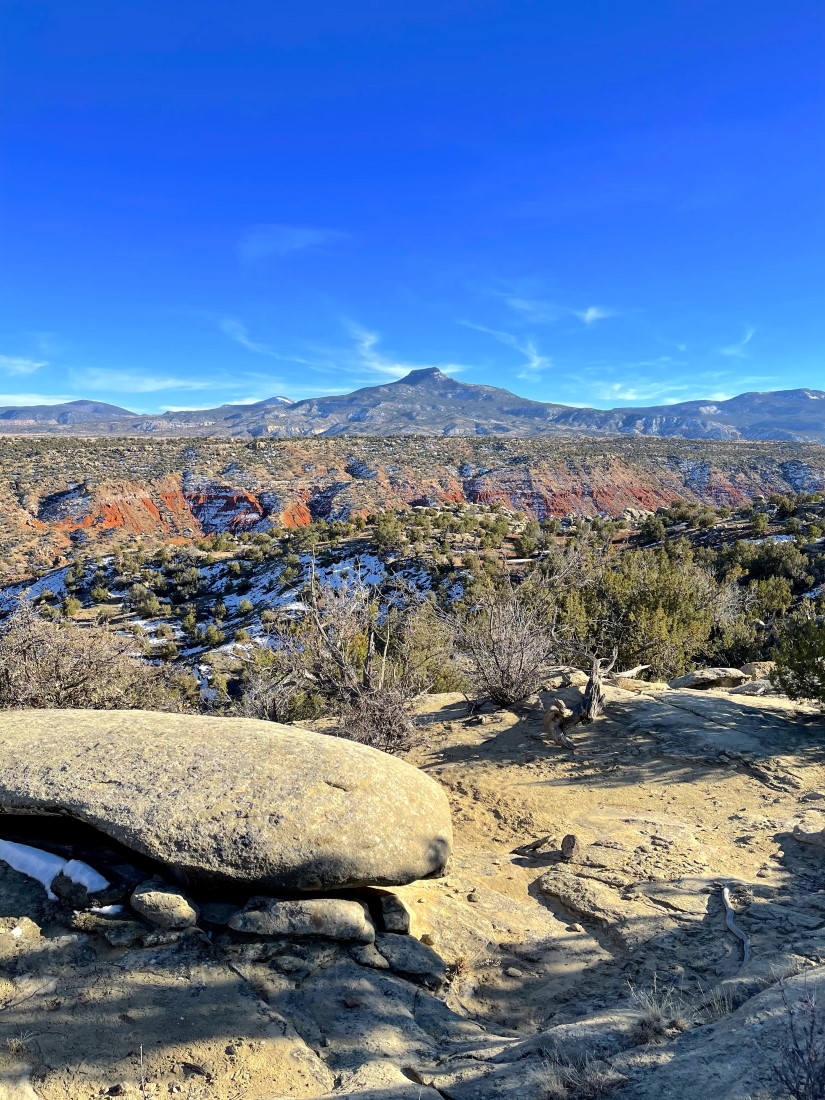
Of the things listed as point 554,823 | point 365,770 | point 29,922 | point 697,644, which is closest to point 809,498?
point 697,644

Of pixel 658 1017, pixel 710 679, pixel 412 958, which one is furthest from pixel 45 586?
pixel 658 1017

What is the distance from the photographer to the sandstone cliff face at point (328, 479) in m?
45.9

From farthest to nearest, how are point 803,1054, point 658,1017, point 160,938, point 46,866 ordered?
point 46,866 → point 160,938 → point 658,1017 → point 803,1054

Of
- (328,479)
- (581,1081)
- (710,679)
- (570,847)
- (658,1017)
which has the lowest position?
(570,847)

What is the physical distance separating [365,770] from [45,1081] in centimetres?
247

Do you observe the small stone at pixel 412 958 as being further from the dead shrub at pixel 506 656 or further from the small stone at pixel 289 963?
the dead shrub at pixel 506 656

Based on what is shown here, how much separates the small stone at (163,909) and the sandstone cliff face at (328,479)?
40800 millimetres

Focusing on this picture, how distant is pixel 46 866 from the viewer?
4.07 m

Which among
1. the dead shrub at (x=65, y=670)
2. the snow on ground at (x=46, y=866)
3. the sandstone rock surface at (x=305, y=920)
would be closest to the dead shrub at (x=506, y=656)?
the dead shrub at (x=65, y=670)

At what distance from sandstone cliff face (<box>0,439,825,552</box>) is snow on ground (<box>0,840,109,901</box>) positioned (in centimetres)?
4000

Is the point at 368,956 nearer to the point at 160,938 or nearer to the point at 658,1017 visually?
the point at 160,938

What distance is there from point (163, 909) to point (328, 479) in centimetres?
5174

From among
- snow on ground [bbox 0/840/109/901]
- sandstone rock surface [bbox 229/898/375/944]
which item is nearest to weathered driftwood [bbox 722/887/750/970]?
sandstone rock surface [bbox 229/898/375/944]

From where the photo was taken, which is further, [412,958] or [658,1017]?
[412,958]
